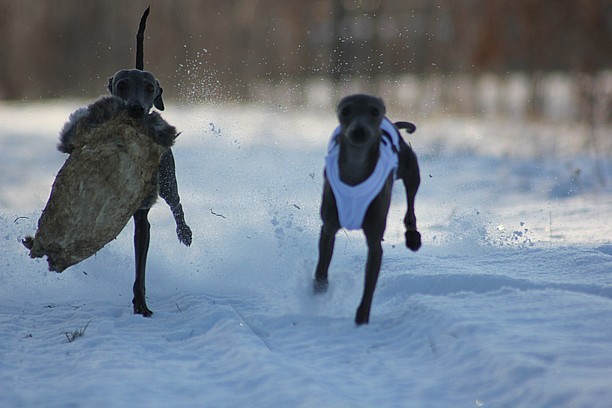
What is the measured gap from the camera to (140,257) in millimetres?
4688

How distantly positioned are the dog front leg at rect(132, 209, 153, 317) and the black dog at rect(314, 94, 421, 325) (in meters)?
1.13

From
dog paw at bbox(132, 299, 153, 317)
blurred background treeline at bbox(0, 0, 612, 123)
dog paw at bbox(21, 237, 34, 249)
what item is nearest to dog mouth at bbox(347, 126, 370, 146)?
dog paw at bbox(132, 299, 153, 317)

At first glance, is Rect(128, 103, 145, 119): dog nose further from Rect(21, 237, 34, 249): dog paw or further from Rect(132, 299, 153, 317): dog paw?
Rect(132, 299, 153, 317): dog paw

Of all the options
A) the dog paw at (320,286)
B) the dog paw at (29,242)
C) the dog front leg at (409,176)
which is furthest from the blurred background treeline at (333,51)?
the dog paw at (29,242)

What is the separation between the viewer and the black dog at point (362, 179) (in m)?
4.19

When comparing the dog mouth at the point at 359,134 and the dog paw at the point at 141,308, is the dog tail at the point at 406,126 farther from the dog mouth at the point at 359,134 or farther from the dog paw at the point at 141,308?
the dog paw at the point at 141,308

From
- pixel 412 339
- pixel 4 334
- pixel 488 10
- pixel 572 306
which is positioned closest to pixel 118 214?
pixel 4 334

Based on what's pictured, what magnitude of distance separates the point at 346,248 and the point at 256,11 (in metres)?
15.9

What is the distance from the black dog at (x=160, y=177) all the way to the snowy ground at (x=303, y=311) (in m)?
0.22

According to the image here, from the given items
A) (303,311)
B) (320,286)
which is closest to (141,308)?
(303,311)

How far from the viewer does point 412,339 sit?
3945 millimetres

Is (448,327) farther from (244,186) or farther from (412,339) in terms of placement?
(244,186)

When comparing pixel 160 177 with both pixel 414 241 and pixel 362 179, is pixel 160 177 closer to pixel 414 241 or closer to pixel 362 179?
pixel 362 179

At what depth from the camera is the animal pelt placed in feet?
14.1
